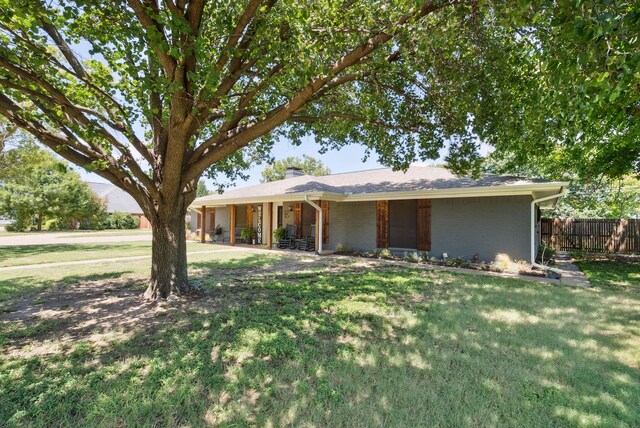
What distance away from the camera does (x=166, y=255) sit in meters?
5.66

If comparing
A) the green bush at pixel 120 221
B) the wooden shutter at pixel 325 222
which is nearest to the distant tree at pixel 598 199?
the wooden shutter at pixel 325 222

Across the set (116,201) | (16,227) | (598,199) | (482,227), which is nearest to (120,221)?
(16,227)

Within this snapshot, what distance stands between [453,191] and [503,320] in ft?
19.4

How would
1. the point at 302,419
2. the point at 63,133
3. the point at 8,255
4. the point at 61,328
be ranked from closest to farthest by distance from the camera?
1. the point at 302,419
2. the point at 61,328
3. the point at 63,133
4. the point at 8,255

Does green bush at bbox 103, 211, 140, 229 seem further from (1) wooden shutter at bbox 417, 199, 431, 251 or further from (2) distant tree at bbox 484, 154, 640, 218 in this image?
(2) distant tree at bbox 484, 154, 640, 218

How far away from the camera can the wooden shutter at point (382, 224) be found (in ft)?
40.0

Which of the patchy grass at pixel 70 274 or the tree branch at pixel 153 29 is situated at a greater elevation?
the tree branch at pixel 153 29

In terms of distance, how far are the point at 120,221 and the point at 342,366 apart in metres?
37.9

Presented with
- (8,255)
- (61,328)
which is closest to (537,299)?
(61,328)

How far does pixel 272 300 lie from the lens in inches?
225

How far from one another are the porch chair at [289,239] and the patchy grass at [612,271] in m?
10.8

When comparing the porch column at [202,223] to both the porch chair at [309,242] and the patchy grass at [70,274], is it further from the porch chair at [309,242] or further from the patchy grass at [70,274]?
the patchy grass at [70,274]

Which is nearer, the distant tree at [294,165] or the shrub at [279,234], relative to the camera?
the shrub at [279,234]

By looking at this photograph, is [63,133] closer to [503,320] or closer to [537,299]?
[503,320]
